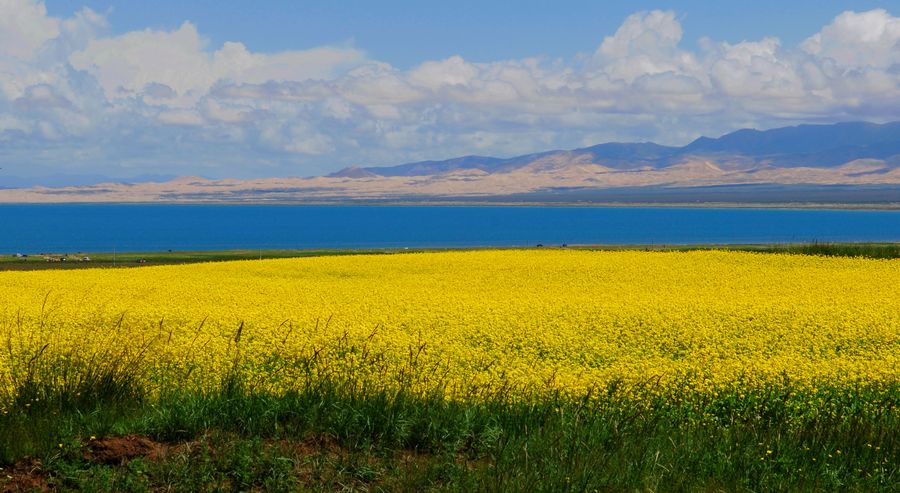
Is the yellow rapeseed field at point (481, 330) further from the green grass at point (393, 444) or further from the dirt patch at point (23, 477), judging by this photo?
the dirt patch at point (23, 477)

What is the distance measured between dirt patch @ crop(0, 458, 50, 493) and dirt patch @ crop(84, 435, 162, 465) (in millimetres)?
449

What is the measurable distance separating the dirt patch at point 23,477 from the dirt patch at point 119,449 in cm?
45

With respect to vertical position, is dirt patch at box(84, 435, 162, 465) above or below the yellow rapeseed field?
above

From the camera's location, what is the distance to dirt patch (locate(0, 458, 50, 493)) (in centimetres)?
809

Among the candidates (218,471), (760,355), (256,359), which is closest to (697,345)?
(760,355)

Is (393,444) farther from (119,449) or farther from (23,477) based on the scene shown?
(23,477)

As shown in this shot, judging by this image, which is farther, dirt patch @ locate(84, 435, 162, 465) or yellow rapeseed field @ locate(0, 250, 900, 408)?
yellow rapeseed field @ locate(0, 250, 900, 408)

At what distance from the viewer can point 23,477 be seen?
831 cm

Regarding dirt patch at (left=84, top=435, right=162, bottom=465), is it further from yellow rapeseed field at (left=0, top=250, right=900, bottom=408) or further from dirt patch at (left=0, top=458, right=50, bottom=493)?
yellow rapeseed field at (left=0, top=250, right=900, bottom=408)

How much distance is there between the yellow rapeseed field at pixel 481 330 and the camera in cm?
1423

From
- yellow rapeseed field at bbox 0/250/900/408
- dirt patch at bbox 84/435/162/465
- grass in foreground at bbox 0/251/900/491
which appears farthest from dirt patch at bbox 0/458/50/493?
yellow rapeseed field at bbox 0/250/900/408

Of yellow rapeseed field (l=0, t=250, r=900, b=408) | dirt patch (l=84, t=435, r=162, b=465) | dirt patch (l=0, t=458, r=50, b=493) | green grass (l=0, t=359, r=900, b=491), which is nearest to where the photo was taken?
dirt patch (l=0, t=458, r=50, b=493)

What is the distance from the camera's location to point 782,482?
28.5 ft

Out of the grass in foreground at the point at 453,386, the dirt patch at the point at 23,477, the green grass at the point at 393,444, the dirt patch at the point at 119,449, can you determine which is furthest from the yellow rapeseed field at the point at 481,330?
the dirt patch at the point at 23,477
